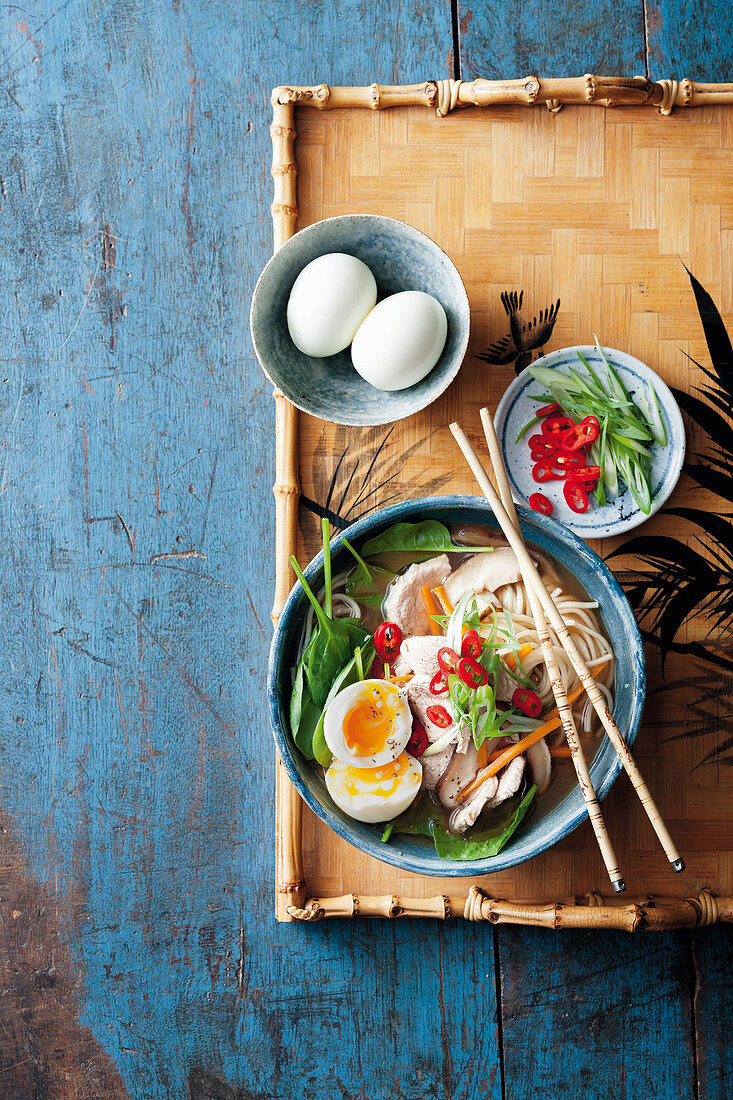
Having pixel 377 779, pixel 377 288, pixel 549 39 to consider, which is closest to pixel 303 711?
pixel 377 779

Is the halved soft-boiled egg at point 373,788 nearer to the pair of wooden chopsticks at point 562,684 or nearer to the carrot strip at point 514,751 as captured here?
the carrot strip at point 514,751

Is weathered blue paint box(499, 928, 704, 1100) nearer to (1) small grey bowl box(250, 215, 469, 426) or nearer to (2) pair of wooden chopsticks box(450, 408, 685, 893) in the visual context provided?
(2) pair of wooden chopsticks box(450, 408, 685, 893)

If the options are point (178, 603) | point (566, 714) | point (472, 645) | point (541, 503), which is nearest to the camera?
point (566, 714)

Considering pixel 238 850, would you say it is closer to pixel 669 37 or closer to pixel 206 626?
pixel 206 626

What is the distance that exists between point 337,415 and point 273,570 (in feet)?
1.08

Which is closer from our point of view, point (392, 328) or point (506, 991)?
point (392, 328)

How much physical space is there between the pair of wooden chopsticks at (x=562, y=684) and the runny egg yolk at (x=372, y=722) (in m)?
0.26

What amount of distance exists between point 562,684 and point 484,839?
0.97ft

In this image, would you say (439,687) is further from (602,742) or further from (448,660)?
(602,742)

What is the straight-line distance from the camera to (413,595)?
4.42 ft

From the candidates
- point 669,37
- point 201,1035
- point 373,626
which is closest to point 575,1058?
point 201,1035

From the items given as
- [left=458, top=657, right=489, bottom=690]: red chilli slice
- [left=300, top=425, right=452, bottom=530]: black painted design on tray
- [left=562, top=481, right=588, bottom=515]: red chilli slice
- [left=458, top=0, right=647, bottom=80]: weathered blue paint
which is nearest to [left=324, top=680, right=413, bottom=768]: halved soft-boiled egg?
[left=458, top=657, right=489, bottom=690]: red chilli slice

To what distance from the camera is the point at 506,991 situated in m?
1.46

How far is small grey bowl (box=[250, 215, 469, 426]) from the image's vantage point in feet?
4.39
